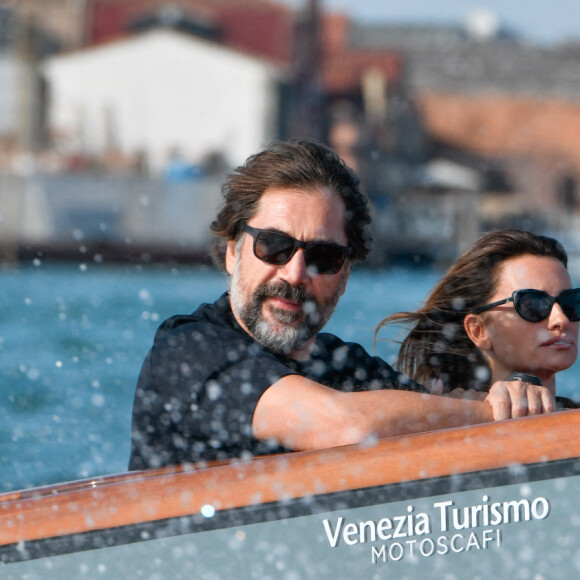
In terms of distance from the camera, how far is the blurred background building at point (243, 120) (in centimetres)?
2509

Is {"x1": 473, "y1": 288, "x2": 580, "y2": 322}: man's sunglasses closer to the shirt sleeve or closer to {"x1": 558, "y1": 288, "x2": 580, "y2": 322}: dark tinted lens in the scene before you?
{"x1": 558, "y1": 288, "x2": 580, "y2": 322}: dark tinted lens

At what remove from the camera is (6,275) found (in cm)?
2214

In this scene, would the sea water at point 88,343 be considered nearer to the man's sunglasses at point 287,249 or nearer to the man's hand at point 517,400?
the man's sunglasses at point 287,249

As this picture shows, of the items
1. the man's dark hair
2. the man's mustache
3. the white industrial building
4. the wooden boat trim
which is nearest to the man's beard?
the man's mustache

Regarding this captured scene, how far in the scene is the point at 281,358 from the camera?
8.12ft

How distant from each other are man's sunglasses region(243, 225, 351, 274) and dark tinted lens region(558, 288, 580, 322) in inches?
24.7

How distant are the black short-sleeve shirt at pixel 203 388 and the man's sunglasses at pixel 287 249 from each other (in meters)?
0.16

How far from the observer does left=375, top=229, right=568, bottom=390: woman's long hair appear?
2908 mm

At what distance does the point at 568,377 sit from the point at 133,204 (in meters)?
16.1

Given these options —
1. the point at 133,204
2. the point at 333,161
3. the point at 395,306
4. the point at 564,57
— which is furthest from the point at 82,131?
the point at 333,161

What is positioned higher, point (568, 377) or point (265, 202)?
point (265, 202)

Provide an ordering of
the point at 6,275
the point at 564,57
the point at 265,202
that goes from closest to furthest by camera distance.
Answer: the point at 265,202
the point at 6,275
the point at 564,57

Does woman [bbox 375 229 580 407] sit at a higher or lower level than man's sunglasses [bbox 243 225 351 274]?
lower

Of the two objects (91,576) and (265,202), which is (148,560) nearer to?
(91,576)
